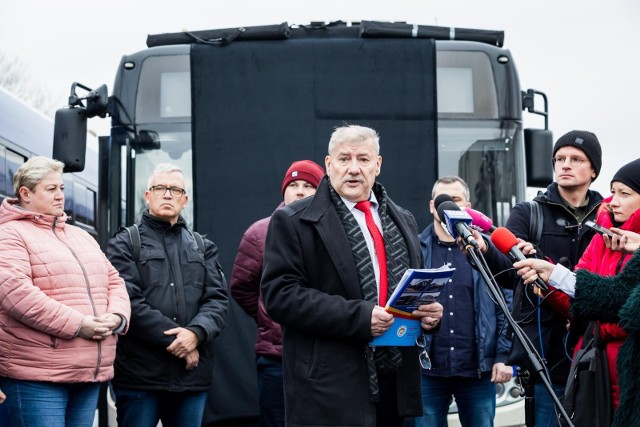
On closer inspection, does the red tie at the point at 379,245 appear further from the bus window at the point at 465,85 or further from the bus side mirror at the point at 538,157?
the bus side mirror at the point at 538,157

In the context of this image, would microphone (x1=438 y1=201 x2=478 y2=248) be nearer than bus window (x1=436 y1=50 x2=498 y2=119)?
Yes

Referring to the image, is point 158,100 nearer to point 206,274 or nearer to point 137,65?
point 137,65

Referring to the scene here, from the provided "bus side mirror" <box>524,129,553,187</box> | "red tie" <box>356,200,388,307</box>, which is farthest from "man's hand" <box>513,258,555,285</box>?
"bus side mirror" <box>524,129,553,187</box>

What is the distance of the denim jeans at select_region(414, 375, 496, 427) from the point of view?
593 centimetres

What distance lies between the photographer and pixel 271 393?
5781 millimetres

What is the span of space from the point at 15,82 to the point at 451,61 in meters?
33.1

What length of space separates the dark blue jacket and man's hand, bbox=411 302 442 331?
172 cm

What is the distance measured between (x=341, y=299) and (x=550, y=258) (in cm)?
169

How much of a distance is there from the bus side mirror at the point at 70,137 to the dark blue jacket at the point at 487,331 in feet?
9.57

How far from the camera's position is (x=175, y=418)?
223 inches

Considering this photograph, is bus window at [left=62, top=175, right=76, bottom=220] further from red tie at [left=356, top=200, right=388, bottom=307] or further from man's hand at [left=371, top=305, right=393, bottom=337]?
man's hand at [left=371, top=305, right=393, bottom=337]

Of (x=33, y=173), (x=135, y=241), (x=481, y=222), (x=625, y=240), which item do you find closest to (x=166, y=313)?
(x=135, y=241)

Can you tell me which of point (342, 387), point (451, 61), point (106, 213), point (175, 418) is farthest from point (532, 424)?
point (106, 213)

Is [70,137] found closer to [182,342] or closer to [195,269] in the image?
[195,269]
